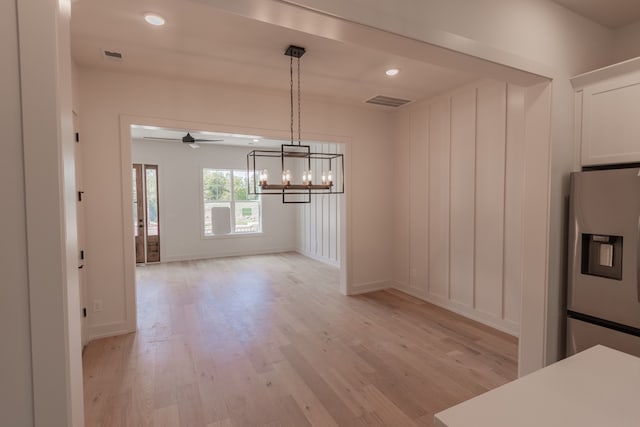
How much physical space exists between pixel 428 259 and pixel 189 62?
13.0ft

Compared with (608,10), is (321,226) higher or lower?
lower

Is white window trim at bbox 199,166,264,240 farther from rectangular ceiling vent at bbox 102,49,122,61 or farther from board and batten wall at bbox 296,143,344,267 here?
rectangular ceiling vent at bbox 102,49,122,61

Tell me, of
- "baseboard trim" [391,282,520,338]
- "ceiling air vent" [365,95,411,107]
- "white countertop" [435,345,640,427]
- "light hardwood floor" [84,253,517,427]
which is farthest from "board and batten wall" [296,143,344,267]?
"white countertop" [435,345,640,427]

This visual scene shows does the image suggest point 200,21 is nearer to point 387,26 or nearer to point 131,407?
point 387,26

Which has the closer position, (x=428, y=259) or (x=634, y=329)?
(x=634, y=329)

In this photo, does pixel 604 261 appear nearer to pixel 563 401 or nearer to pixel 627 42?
pixel 563 401

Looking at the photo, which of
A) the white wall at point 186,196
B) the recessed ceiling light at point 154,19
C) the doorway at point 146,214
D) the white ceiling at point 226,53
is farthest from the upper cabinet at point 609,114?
the doorway at point 146,214

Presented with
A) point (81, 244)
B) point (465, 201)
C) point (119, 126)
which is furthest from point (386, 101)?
point (81, 244)

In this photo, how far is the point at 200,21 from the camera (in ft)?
8.39

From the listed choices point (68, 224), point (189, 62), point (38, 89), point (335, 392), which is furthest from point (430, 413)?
point (189, 62)

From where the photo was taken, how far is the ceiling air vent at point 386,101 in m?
4.58

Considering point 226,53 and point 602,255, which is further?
point 226,53

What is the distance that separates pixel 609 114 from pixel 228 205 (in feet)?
25.3

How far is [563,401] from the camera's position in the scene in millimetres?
972
